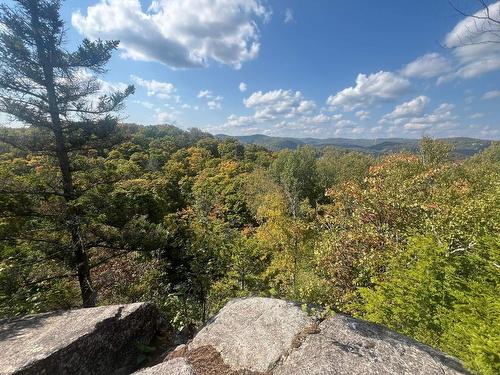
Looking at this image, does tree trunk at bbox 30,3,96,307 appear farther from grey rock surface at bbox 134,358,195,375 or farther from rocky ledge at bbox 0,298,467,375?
grey rock surface at bbox 134,358,195,375

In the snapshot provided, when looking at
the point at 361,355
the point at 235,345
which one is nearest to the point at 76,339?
the point at 235,345

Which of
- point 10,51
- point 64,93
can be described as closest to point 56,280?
point 64,93

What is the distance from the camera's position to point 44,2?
9312mm

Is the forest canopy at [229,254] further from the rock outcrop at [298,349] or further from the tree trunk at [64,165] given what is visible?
the rock outcrop at [298,349]

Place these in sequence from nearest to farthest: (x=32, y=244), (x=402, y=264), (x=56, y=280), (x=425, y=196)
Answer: (x=402, y=264) < (x=32, y=244) < (x=56, y=280) < (x=425, y=196)

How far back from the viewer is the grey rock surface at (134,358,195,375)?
16.4ft

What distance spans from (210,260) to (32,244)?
19.0 feet

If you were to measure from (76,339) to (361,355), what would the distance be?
5187 millimetres

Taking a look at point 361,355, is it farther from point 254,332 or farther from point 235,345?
point 235,345

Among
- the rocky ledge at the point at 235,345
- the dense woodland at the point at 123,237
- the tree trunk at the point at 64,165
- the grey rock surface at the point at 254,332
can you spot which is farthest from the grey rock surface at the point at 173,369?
the tree trunk at the point at 64,165

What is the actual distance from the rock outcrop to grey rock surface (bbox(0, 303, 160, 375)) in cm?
131

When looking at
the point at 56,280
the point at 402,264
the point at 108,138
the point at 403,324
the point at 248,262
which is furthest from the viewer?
the point at 248,262

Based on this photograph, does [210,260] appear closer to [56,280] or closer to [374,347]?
[56,280]

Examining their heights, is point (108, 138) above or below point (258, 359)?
above
